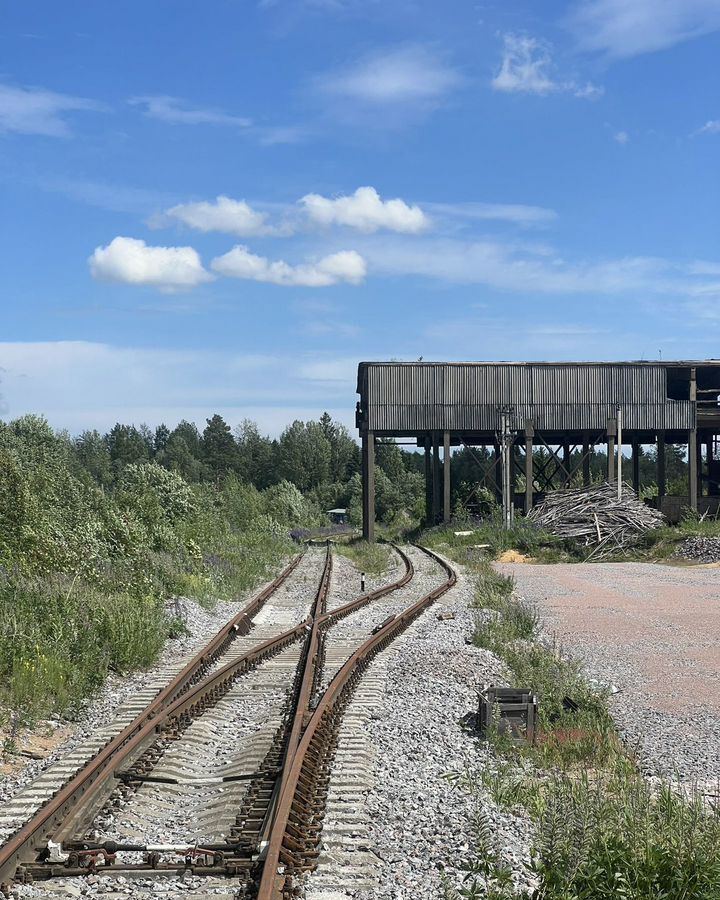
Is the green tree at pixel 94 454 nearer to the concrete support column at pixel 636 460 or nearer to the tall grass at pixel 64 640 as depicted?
the concrete support column at pixel 636 460

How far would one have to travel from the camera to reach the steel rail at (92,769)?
546 centimetres

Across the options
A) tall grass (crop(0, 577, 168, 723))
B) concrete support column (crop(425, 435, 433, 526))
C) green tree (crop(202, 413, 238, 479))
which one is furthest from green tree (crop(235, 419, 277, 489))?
tall grass (crop(0, 577, 168, 723))

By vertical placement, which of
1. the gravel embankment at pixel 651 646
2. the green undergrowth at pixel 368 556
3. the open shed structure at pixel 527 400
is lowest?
the green undergrowth at pixel 368 556

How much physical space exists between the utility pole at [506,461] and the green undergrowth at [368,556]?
15.9 ft

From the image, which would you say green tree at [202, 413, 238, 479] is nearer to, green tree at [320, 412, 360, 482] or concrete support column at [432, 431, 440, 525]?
green tree at [320, 412, 360, 482]

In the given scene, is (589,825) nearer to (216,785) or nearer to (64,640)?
(216,785)

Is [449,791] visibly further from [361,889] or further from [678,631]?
[678,631]

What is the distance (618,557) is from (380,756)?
2732cm

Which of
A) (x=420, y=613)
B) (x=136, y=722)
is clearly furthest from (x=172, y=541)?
(x=136, y=722)

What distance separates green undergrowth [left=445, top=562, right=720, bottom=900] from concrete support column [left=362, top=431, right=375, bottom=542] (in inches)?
1313

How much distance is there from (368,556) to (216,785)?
27.1 meters

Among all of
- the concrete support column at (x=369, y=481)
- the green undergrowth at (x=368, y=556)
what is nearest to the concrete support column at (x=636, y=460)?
the concrete support column at (x=369, y=481)

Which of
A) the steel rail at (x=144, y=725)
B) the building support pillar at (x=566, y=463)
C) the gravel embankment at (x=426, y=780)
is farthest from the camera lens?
the building support pillar at (x=566, y=463)

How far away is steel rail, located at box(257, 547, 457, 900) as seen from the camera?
16.7 ft
